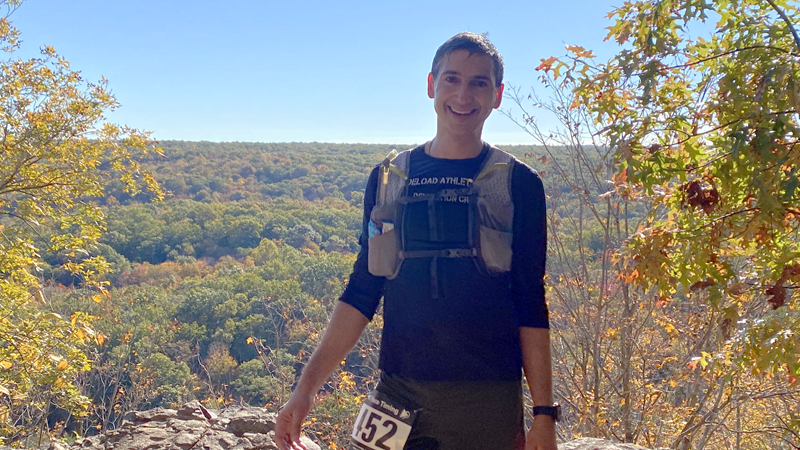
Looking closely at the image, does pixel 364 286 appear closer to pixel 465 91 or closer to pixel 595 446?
pixel 465 91

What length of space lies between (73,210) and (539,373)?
28.7ft

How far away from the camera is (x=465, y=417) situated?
4.67ft

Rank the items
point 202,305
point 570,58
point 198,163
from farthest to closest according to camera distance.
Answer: point 198,163 < point 202,305 < point 570,58

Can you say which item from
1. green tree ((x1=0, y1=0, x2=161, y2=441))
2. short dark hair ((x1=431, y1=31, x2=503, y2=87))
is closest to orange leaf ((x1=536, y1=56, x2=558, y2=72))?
short dark hair ((x1=431, y1=31, x2=503, y2=87))

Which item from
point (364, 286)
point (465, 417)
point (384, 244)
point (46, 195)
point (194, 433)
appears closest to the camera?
point (465, 417)

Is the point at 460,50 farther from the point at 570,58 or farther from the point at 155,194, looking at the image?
the point at 155,194

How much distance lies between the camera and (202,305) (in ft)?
77.7

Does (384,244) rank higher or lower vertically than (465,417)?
higher

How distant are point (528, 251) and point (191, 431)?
2.30m

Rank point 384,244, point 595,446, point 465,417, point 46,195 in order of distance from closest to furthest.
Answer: point 465,417
point 384,244
point 595,446
point 46,195

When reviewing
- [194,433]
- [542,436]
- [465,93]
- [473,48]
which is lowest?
[194,433]

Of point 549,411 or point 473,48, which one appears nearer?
point 549,411

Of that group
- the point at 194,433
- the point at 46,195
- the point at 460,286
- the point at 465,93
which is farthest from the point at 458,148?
the point at 46,195

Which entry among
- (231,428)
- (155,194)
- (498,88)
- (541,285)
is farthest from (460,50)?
(155,194)
